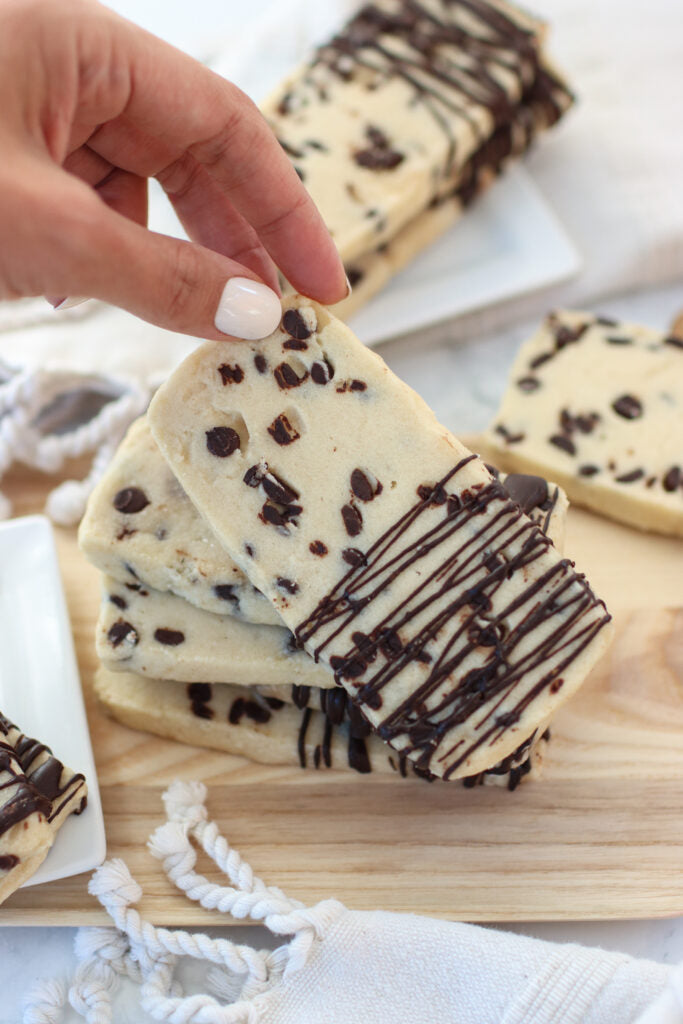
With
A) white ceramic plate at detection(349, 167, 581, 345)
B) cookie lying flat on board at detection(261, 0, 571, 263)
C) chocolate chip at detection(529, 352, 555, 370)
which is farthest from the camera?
white ceramic plate at detection(349, 167, 581, 345)

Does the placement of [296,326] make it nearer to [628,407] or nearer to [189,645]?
[189,645]

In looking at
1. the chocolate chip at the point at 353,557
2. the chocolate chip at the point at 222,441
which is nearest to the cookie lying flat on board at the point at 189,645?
the chocolate chip at the point at 353,557

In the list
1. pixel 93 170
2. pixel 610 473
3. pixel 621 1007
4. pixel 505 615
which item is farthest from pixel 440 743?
pixel 93 170

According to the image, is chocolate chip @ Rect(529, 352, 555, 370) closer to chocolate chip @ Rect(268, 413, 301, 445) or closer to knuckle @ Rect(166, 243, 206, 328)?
chocolate chip @ Rect(268, 413, 301, 445)

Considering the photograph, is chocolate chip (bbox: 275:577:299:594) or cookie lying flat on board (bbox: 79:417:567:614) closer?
chocolate chip (bbox: 275:577:299:594)

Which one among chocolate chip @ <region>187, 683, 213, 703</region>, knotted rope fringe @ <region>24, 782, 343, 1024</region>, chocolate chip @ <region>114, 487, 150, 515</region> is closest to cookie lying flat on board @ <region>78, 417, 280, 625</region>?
chocolate chip @ <region>114, 487, 150, 515</region>

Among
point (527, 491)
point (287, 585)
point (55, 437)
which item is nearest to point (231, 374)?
point (287, 585)

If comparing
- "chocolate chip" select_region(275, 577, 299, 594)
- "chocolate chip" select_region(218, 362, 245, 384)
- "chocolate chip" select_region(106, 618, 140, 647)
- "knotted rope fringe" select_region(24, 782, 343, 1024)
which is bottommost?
"knotted rope fringe" select_region(24, 782, 343, 1024)
